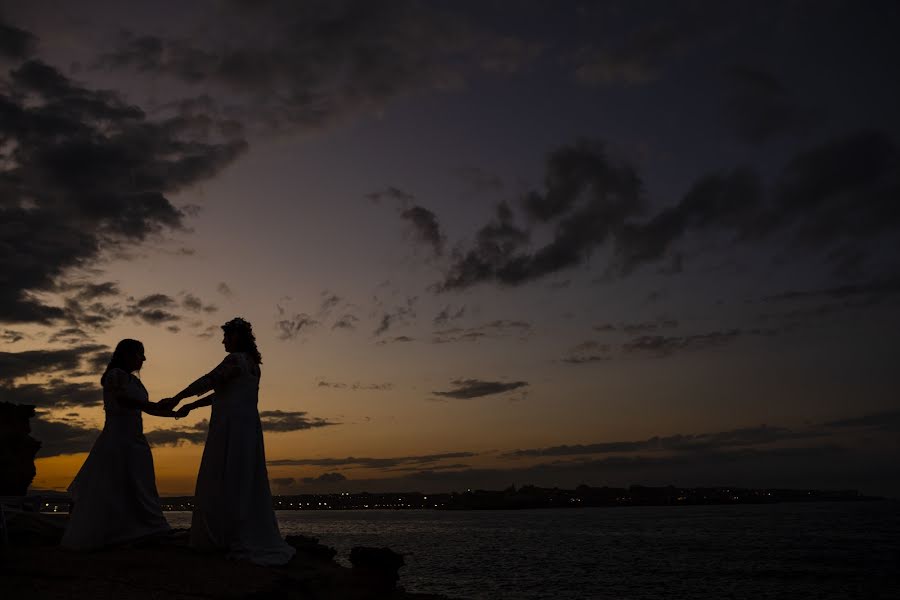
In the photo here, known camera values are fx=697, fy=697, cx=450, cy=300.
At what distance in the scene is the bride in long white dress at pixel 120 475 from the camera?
29.7ft

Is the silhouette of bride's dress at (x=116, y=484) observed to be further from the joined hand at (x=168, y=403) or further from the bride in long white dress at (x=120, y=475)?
the joined hand at (x=168, y=403)

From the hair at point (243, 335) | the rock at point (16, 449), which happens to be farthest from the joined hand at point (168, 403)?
the rock at point (16, 449)

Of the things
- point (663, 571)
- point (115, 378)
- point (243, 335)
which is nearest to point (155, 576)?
point (115, 378)

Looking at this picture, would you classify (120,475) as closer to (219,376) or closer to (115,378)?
(115,378)

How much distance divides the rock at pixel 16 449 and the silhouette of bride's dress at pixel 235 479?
69.0ft

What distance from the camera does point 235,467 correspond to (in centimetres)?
945

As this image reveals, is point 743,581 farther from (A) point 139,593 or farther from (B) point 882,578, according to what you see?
(A) point 139,593

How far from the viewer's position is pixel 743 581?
46812 mm

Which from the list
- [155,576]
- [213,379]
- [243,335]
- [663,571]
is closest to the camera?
[155,576]

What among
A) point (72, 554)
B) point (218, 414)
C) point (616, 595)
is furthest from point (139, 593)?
point (616, 595)

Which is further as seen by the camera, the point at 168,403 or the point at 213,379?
the point at 168,403

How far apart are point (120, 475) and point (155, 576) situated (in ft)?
8.60

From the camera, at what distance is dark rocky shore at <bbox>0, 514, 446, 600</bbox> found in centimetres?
630

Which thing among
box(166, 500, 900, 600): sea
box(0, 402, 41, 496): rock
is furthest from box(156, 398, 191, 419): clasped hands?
box(166, 500, 900, 600): sea
